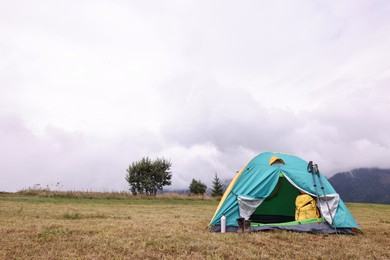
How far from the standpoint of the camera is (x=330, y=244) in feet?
26.4

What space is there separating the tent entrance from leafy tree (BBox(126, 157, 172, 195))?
54017mm

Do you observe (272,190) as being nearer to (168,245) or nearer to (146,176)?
(168,245)

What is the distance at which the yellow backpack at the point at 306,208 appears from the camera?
10.2m

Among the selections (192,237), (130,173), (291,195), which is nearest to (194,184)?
(130,173)

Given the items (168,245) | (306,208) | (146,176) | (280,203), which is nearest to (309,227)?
(306,208)

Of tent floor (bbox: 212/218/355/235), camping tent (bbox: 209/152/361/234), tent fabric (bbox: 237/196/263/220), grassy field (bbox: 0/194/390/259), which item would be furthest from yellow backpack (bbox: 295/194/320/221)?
tent fabric (bbox: 237/196/263/220)

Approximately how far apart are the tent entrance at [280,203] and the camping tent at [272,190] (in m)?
2.14

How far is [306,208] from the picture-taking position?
10.3 meters

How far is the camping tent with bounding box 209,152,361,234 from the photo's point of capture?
9.85 metres

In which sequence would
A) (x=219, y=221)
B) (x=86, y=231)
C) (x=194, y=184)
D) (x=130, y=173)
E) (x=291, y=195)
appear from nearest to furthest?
(x=86, y=231), (x=219, y=221), (x=291, y=195), (x=130, y=173), (x=194, y=184)

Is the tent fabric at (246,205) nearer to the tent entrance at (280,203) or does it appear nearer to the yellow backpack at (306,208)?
the yellow backpack at (306,208)

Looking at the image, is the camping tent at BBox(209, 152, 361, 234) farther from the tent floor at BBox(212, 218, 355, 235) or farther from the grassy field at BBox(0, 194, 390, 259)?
the grassy field at BBox(0, 194, 390, 259)

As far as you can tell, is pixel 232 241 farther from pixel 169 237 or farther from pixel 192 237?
pixel 169 237

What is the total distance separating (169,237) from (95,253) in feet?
7.26
